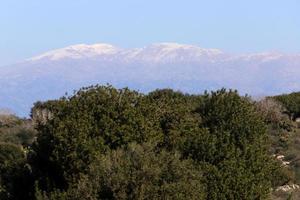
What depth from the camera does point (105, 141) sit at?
1788 cm

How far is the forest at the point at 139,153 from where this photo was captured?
47.6 feet

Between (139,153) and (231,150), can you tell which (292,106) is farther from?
(139,153)

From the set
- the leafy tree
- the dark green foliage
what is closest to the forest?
the leafy tree

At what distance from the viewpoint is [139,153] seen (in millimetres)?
15031

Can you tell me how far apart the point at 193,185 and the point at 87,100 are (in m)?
5.19

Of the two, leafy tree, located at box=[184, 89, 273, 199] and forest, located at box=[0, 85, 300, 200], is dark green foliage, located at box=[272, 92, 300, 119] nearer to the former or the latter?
leafy tree, located at box=[184, 89, 273, 199]

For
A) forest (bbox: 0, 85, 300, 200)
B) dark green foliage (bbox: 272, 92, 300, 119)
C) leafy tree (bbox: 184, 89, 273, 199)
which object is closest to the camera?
forest (bbox: 0, 85, 300, 200)

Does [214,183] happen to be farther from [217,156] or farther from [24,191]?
[24,191]

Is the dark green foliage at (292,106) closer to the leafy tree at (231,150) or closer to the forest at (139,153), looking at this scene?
the leafy tree at (231,150)

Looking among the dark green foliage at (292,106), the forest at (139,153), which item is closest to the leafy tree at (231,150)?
the forest at (139,153)

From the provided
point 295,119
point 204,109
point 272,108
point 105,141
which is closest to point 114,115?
point 105,141

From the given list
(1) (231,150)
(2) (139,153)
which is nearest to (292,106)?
(1) (231,150)

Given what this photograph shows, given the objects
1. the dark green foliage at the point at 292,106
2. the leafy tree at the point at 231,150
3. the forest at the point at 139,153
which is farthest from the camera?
the dark green foliage at the point at 292,106

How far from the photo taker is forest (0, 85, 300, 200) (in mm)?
14508
